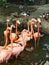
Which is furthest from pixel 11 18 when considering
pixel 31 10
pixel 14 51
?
pixel 14 51

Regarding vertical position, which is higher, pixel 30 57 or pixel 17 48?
pixel 17 48

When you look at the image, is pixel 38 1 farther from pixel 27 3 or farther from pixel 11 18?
pixel 11 18

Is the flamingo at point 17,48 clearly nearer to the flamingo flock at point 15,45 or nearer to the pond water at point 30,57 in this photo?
the flamingo flock at point 15,45

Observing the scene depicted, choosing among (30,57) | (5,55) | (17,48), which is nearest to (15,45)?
(17,48)

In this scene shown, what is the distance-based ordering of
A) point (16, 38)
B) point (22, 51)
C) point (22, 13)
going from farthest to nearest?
point (22, 13) < point (16, 38) < point (22, 51)

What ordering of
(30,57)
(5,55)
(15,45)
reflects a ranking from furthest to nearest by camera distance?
(15,45), (30,57), (5,55)

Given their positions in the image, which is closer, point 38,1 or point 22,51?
point 22,51

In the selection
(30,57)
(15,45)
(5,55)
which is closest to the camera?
(5,55)

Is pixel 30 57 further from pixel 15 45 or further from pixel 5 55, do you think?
pixel 5 55

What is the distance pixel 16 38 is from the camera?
8867 mm

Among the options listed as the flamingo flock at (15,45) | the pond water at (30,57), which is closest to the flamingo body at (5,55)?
the flamingo flock at (15,45)

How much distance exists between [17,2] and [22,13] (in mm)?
2368

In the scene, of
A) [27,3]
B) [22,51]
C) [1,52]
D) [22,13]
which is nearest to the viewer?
[1,52]

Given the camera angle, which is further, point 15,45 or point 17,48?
point 15,45
